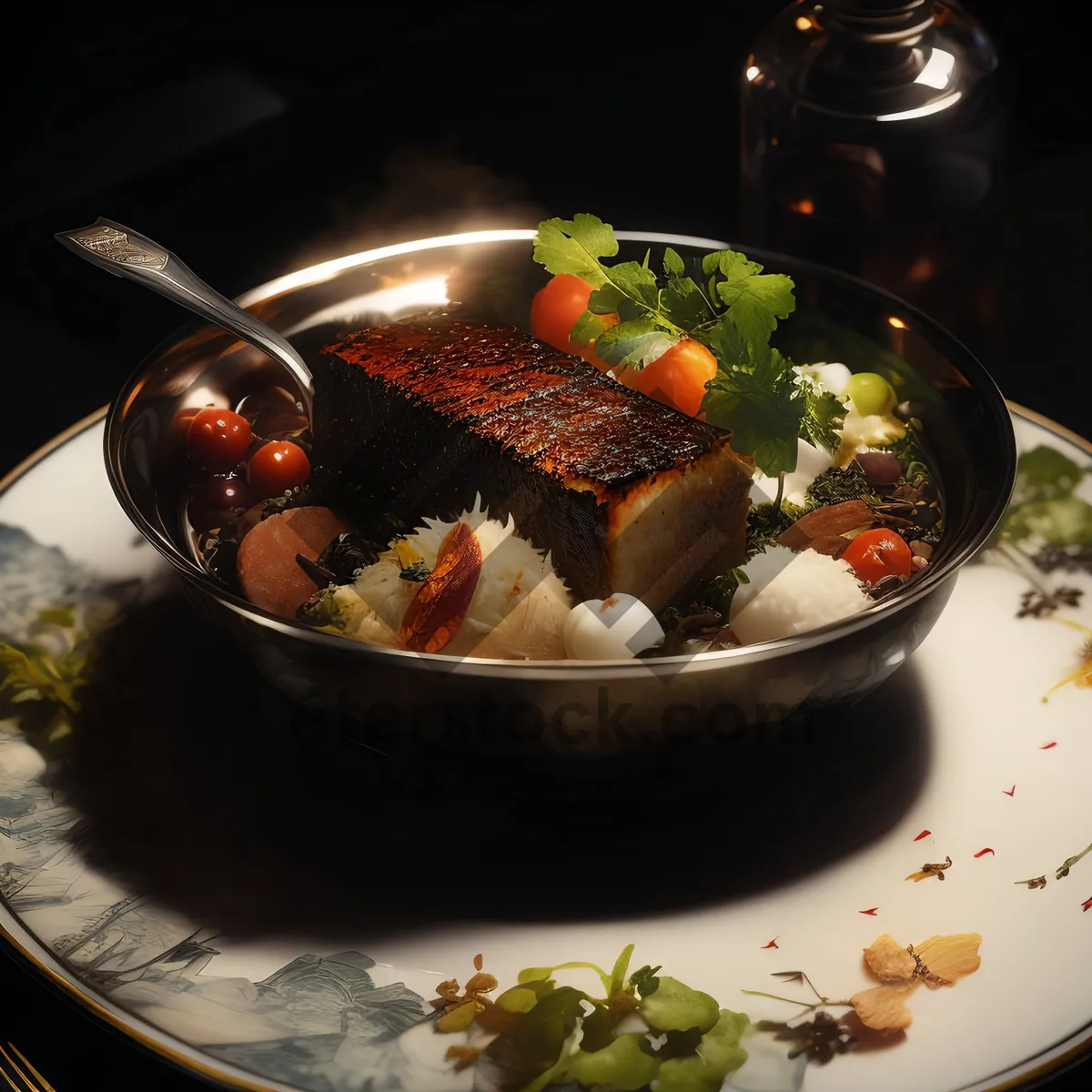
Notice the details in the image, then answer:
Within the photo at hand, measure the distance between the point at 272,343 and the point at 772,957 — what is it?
133 centimetres

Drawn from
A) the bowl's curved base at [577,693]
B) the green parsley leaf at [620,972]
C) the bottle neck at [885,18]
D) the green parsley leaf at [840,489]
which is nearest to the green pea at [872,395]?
the green parsley leaf at [840,489]

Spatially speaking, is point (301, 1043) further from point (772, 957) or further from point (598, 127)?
point (598, 127)

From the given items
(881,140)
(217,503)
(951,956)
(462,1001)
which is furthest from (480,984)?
(881,140)

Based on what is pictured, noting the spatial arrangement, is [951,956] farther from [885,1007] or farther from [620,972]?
[620,972]

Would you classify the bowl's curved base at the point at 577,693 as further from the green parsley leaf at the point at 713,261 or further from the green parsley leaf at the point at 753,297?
the green parsley leaf at the point at 713,261

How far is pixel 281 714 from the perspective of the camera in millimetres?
1878

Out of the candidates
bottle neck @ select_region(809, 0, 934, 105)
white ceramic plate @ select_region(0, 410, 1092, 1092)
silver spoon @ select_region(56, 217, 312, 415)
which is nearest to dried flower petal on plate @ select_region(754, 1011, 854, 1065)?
white ceramic plate @ select_region(0, 410, 1092, 1092)

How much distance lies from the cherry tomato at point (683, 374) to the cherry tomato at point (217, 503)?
0.67 meters

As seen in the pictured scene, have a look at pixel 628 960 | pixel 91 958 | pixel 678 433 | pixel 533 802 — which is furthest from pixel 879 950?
pixel 91 958

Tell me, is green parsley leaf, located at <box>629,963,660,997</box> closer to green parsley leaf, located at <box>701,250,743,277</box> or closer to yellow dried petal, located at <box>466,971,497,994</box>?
yellow dried petal, located at <box>466,971,497,994</box>

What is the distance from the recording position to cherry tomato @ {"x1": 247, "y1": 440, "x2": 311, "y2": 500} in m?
2.19

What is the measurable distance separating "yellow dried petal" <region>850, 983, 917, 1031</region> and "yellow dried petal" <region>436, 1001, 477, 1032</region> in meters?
0.42

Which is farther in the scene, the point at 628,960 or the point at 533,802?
the point at 533,802

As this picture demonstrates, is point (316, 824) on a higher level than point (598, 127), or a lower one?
lower
